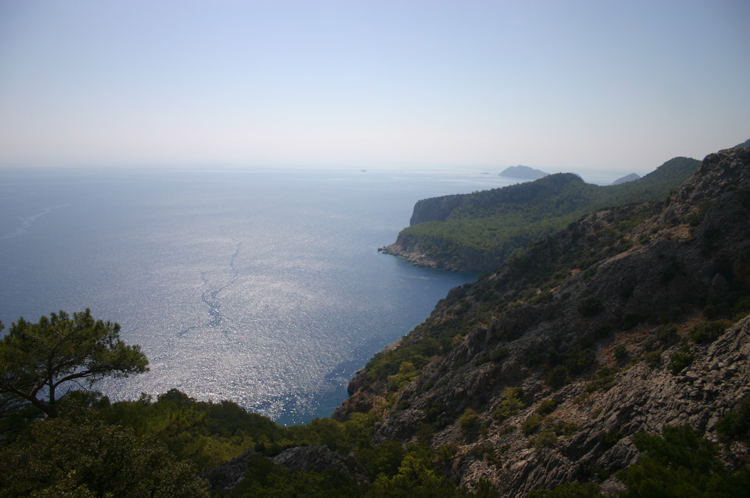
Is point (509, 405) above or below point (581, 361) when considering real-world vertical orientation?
below

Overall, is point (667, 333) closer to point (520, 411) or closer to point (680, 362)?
point (680, 362)

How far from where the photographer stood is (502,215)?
6575 inches

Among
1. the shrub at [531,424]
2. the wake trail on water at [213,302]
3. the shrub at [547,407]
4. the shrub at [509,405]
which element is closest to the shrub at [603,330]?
the shrub at [509,405]

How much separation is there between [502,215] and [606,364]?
145283 millimetres

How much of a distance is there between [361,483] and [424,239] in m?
125

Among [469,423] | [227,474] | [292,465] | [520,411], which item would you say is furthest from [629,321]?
[227,474]

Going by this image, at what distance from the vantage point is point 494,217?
16575cm

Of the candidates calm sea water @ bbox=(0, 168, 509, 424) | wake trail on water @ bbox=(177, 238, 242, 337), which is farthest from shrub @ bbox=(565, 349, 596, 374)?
wake trail on water @ bbox=(177, 238, 242, 337)

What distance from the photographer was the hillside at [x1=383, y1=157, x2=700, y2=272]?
133m

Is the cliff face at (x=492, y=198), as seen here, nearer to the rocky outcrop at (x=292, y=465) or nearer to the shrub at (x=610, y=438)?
the rocky outcrop at (x=292, y=465)

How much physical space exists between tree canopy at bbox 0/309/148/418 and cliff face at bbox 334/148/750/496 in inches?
994

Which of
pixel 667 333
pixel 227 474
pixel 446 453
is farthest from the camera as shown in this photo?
pixel 446 453

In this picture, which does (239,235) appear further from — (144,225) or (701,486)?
(701,486)

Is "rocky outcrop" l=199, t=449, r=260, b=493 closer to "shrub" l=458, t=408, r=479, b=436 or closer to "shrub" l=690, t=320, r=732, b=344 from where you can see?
"shrub" l=458, t=408, r=479, b=436
